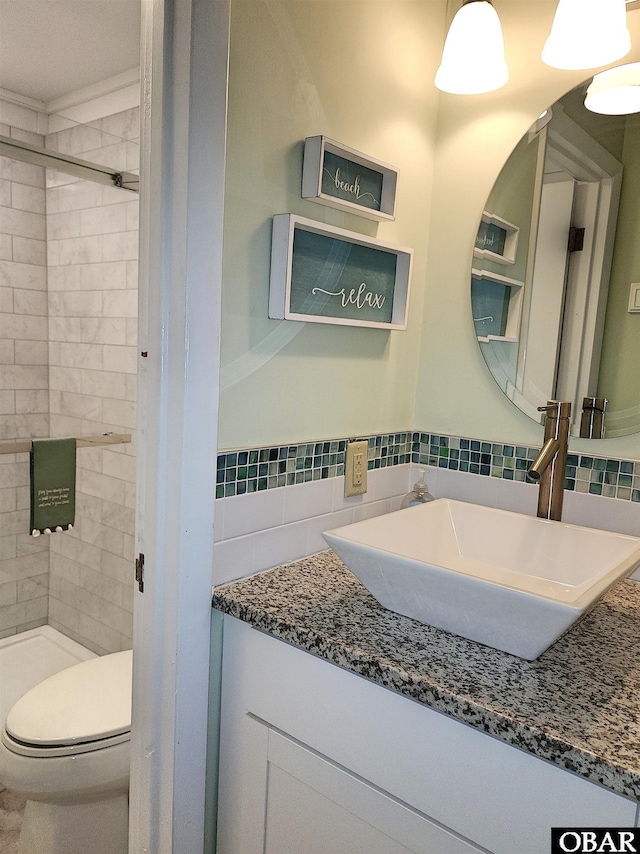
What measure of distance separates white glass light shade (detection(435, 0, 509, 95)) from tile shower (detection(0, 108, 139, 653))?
1304 mm

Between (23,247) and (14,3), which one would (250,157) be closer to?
(14,3)

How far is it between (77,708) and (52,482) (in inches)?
31.7

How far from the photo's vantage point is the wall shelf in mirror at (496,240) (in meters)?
1.38

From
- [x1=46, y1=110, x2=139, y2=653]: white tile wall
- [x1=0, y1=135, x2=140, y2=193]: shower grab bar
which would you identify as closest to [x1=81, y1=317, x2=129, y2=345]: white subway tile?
[x1=46, y1=110, x2=139, y2=653]: white tile wall

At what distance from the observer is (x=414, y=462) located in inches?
61.5

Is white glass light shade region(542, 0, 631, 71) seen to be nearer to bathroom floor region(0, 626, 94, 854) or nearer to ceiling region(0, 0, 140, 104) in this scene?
ceiling region(0, 0, 140, 104)

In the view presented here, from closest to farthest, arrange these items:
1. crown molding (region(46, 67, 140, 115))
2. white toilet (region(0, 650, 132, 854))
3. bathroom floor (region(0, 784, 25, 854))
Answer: white toilet (region(0, 650, 132, 854)) < bathroom floor (region(0, 784, 25, 854)) < crown molding (region(46, 67, 140, 115))

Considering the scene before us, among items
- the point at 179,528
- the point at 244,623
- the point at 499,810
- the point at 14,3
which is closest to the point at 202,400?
the point at 179,528

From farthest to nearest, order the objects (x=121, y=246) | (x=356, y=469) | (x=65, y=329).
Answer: (x=65, y=329) < (x=121, y=246) < (x=356, y=469)

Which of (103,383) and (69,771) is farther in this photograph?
(103,383)

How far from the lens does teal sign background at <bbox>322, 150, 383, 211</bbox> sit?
3.85 feet

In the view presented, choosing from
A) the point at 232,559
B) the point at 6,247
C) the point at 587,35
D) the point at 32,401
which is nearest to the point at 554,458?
the point at 232,559

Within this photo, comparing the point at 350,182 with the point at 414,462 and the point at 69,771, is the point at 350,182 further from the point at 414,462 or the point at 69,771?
the point at 69,771

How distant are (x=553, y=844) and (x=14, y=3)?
7.57 feet
